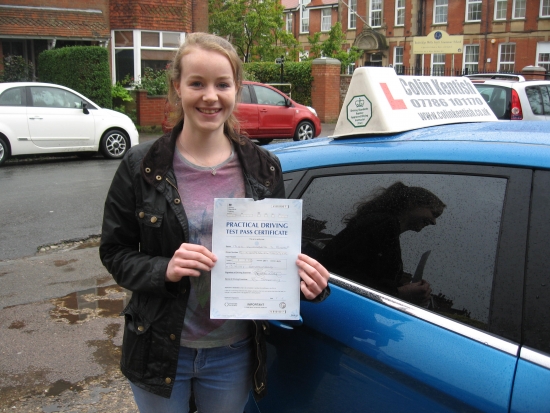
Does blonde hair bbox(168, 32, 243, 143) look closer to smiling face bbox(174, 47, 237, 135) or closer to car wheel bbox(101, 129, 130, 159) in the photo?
smiling face bbox(174, 47, 237, 135)

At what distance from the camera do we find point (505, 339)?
168 centimetres

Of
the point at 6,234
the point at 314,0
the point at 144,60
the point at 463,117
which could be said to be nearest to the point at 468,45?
the point at 314,0

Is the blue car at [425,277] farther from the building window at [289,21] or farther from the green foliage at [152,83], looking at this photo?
the building window at [289,21]

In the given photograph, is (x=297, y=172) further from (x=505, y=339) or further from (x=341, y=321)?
(x=505, y=339)

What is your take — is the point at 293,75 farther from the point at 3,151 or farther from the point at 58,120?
the point at 3,151

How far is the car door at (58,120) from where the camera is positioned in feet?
40.0

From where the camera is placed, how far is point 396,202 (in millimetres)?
2111

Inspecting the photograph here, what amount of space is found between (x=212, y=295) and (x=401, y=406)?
666 mm

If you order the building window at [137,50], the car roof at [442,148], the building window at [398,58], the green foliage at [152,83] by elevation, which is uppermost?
the building window at [398,58]

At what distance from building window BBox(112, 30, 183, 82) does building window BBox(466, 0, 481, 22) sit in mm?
21894

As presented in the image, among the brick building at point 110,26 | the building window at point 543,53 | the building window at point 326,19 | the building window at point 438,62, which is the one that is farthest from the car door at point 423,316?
the building window at point 326,19

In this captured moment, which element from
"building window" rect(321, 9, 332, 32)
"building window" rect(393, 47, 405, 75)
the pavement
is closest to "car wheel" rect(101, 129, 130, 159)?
the pavement

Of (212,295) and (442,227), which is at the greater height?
(442,227)

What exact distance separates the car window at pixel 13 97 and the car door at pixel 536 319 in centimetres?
1197
